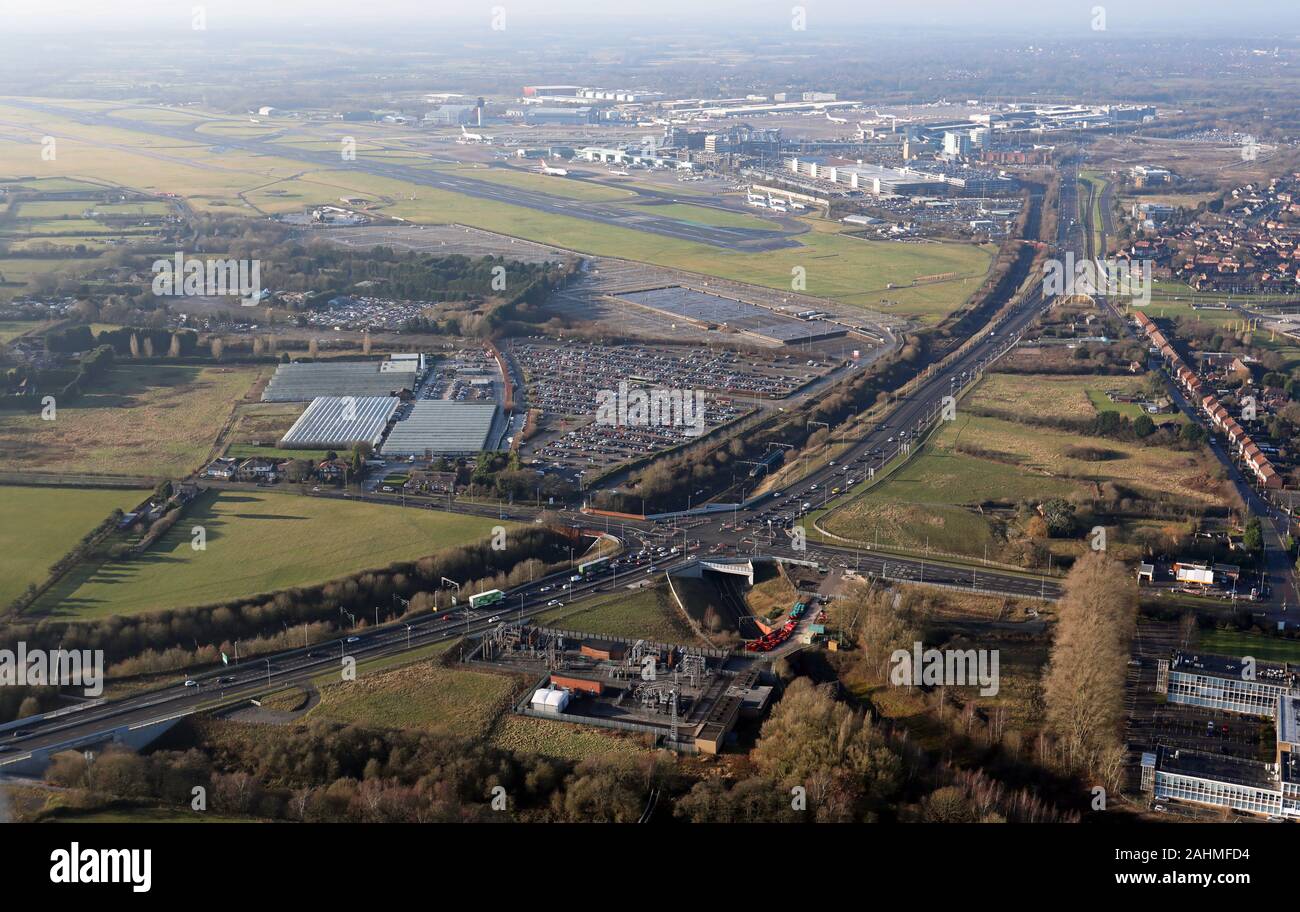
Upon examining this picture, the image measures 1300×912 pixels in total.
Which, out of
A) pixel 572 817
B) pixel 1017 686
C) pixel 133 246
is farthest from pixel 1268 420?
pixel 133 246

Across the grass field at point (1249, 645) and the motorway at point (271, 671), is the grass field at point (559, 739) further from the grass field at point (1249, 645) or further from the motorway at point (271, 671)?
the grass field at point (1249, 645)

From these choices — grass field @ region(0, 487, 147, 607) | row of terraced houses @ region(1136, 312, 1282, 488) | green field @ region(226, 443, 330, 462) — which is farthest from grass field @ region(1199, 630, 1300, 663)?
grass field @ region(0, 487, 147, 607)

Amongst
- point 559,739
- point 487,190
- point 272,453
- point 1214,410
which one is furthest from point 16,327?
point 1214,410

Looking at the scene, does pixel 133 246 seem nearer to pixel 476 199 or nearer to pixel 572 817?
pixel 476 199

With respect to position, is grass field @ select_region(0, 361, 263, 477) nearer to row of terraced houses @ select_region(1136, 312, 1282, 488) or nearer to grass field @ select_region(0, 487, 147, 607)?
grass field @ select_region(0, 487, 147, 607)

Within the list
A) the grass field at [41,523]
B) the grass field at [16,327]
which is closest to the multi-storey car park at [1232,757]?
the grass field at [41,523]

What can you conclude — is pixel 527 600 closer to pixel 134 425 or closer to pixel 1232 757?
pixel 1232 757
